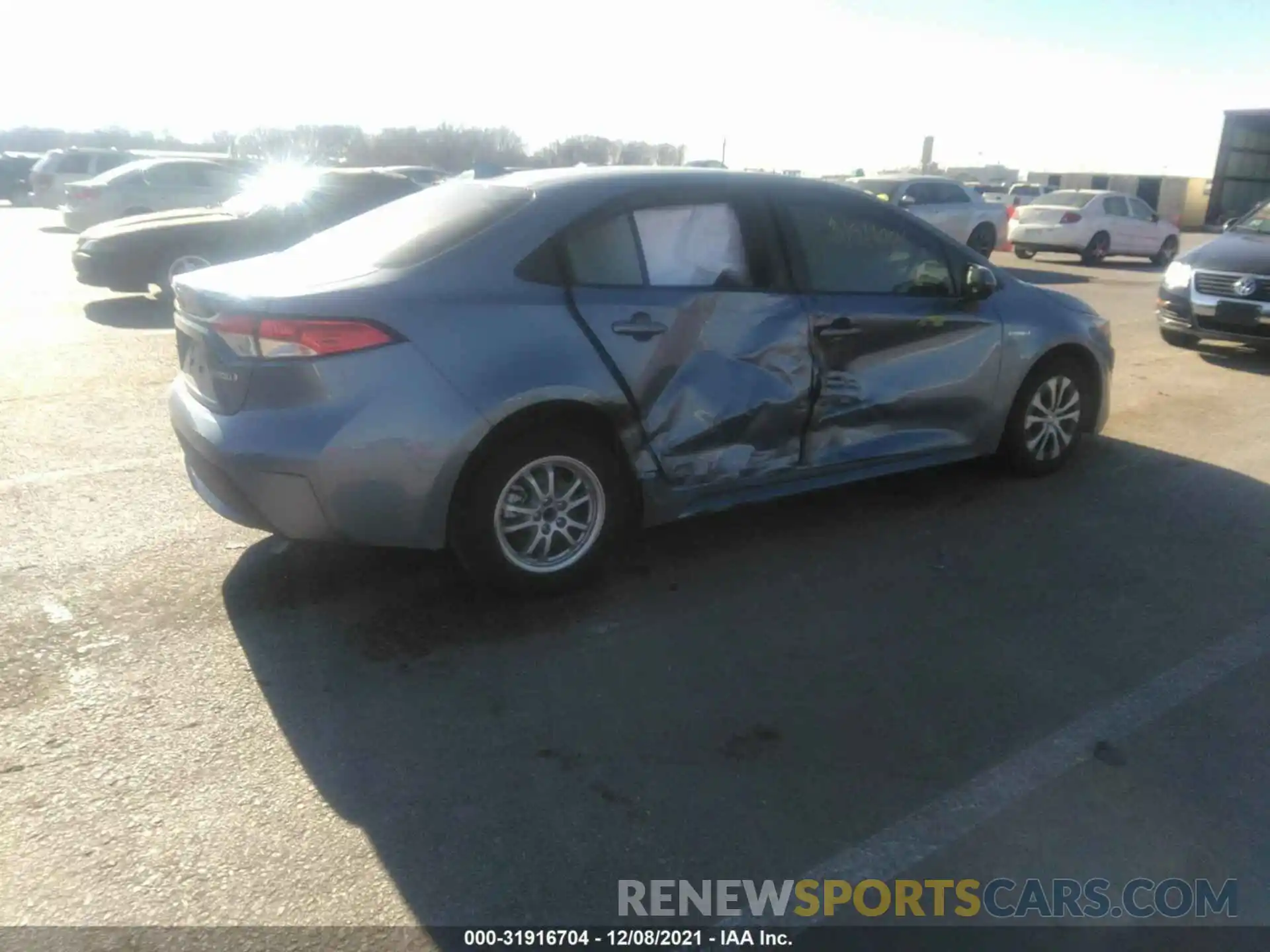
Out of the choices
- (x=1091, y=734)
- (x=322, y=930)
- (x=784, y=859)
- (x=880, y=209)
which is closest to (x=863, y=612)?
(x=1091, y=734)

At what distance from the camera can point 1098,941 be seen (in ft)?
8.48

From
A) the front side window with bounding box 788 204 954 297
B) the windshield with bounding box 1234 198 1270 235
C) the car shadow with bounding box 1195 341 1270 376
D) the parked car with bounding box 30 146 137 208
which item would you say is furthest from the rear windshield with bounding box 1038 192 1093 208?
the parked car with bounding box 30 146 137 208

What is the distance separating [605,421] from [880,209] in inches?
74.1

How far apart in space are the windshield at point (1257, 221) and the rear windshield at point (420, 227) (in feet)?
28.7

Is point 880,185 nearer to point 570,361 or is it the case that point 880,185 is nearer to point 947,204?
point 947,204

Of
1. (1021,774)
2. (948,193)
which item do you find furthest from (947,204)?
(1021,774)

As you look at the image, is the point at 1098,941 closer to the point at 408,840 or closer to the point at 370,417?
the point at 408,840

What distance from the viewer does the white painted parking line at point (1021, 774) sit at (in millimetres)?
2797

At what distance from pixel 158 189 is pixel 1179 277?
15.0 m

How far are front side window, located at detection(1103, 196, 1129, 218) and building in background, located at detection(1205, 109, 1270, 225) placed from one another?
174 centimetres

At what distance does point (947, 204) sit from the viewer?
19.3 metres

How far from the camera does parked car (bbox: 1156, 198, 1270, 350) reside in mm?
9148

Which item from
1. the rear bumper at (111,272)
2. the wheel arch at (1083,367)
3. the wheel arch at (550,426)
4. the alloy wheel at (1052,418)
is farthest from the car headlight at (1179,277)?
the rear bumper at (111,272)

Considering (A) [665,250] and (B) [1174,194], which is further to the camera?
(B) [1174,194]
